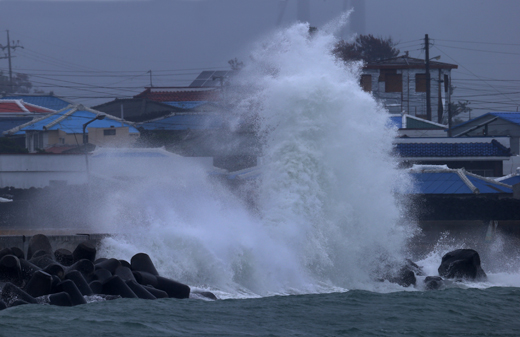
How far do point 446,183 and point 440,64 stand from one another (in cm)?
2631

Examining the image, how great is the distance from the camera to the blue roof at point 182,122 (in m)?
42.4

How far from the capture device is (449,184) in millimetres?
26281

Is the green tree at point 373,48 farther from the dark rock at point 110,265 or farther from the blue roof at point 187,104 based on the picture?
the dark rock at point 110,265

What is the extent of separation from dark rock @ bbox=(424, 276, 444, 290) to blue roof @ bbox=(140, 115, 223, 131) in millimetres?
27251

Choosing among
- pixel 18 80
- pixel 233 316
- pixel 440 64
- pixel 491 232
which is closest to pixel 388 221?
pixel 233 316

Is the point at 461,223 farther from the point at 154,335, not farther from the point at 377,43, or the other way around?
the point at 377,43

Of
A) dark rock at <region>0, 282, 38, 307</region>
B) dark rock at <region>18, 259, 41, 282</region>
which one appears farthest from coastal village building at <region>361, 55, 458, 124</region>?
dark rock at <region>0, 282, 38, 307</region>

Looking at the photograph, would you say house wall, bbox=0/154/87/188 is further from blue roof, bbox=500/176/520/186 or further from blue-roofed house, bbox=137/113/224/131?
blue roof, bbox=500/176/520/186

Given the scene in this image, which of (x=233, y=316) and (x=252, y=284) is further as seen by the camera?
(x=252, y=284)

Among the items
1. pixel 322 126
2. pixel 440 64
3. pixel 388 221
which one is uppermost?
pixel 440 64

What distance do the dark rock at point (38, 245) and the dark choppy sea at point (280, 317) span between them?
421 cm

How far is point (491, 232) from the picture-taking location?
23000 millimetres

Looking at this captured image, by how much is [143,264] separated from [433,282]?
7.10 m

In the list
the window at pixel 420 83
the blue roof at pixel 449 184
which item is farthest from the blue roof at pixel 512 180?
the window at pixel 420 83
